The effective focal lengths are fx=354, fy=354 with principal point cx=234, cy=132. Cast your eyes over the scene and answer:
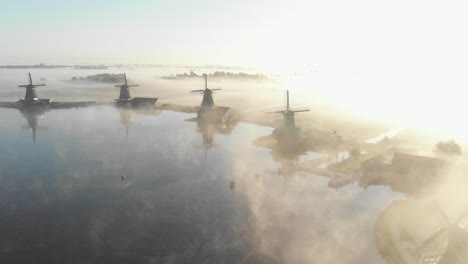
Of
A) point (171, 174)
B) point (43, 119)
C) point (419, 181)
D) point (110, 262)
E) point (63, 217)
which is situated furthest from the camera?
point (43, 119)

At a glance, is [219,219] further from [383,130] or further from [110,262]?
[383,130]

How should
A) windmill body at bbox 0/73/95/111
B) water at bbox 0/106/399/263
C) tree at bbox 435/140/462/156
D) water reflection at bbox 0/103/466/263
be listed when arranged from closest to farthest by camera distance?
water reflection at bbox 0/103/466/263
water at bbox 0/106/399/263
tree at bbox 435/140/462/156
windmill body at bbox 0/73/95/111

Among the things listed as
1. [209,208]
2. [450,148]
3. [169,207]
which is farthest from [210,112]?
[209,208]

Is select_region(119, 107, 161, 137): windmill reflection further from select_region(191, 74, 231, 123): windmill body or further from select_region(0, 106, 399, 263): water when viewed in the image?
select_region(0, 106, 399, 263): water

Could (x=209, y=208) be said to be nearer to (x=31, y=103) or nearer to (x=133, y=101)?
(x=133, y=101)

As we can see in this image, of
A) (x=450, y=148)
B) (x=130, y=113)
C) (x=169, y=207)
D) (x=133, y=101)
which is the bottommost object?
(x=169, y=207)

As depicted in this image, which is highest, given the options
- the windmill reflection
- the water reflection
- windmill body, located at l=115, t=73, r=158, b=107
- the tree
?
windmill body, located at l=115, t=73, r=158, b=107

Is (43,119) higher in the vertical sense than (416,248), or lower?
higher

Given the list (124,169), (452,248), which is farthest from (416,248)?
(124,169)

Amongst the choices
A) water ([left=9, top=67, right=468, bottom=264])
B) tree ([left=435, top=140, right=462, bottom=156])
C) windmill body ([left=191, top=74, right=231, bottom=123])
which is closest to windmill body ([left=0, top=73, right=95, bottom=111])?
windmill body ([left=191, top=74, right=231, bottom=123])

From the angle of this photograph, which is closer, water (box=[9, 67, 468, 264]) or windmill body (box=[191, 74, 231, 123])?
water (box=[9, 67, 468, 264])

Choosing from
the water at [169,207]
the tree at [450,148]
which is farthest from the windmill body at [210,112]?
the tree at [450,148]
